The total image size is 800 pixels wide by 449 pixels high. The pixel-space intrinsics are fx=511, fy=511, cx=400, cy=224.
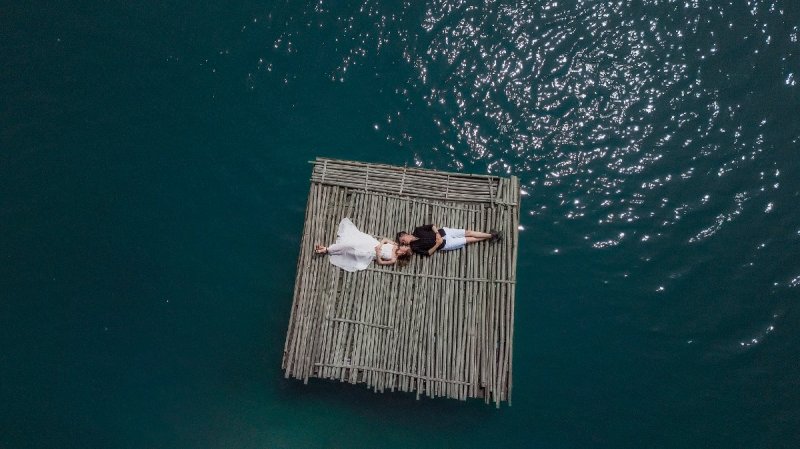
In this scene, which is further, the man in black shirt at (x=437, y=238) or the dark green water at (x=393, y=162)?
the dark green water at (x=393, y=162)

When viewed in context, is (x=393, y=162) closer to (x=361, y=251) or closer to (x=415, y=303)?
(x=361, y=251)

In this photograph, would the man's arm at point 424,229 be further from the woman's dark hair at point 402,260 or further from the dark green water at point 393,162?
the dark green water at point 393,162

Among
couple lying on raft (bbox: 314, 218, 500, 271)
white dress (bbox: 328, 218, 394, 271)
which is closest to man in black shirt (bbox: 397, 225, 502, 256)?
couple lying on raft (bbox: 314, 218, 500, 271)

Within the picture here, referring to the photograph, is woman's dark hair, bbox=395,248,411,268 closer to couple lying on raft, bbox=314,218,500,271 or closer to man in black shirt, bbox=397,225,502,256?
couple lying on raft, bbox=314,218,500,271

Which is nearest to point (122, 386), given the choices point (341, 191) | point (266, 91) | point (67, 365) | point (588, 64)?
point (67, 365)

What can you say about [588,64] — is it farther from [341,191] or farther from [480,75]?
[341,191]

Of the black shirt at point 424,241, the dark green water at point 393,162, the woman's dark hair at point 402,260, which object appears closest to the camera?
the black shirt at point 424,241

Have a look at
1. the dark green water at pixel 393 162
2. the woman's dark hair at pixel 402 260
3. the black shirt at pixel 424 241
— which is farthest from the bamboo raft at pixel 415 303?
the dark green water at pixel 393 162
